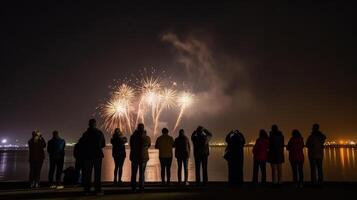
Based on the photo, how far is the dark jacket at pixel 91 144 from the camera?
1185 centimetres

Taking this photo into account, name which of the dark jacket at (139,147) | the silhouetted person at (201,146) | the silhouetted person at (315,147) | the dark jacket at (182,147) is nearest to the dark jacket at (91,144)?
the dark jacket at (139,147)

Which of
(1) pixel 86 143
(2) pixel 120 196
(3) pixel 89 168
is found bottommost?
(2) pixel 120 196

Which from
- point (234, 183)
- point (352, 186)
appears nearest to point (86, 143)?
point (234, 183)

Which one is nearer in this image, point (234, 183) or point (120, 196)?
point (120, 196)

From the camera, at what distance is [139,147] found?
12.9m

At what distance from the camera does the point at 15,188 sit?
13766 mm

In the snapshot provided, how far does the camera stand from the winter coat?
1479 cm

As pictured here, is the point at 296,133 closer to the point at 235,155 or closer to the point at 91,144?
the point at 235,155

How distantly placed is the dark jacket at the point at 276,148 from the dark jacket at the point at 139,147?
4628 mm

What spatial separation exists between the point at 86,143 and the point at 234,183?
5.75 metres

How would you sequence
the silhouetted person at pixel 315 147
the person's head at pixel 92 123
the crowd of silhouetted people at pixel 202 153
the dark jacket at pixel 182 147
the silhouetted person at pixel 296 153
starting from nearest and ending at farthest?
1. the person's head at pixel 92 123
2. the crowd of silhouetted people at pixel 202 153
3. the silhouetted person at pixel 315 147
4. the silhouetted person at pixel 296 153
5. the dark jacket at pixel 182 147

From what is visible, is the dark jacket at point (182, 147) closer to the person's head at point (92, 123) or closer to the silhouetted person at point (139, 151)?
the silhouetted person at point (139, 151)

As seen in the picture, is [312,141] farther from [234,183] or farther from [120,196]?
[120,196]

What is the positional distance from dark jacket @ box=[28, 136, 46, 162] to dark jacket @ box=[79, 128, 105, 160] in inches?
134
